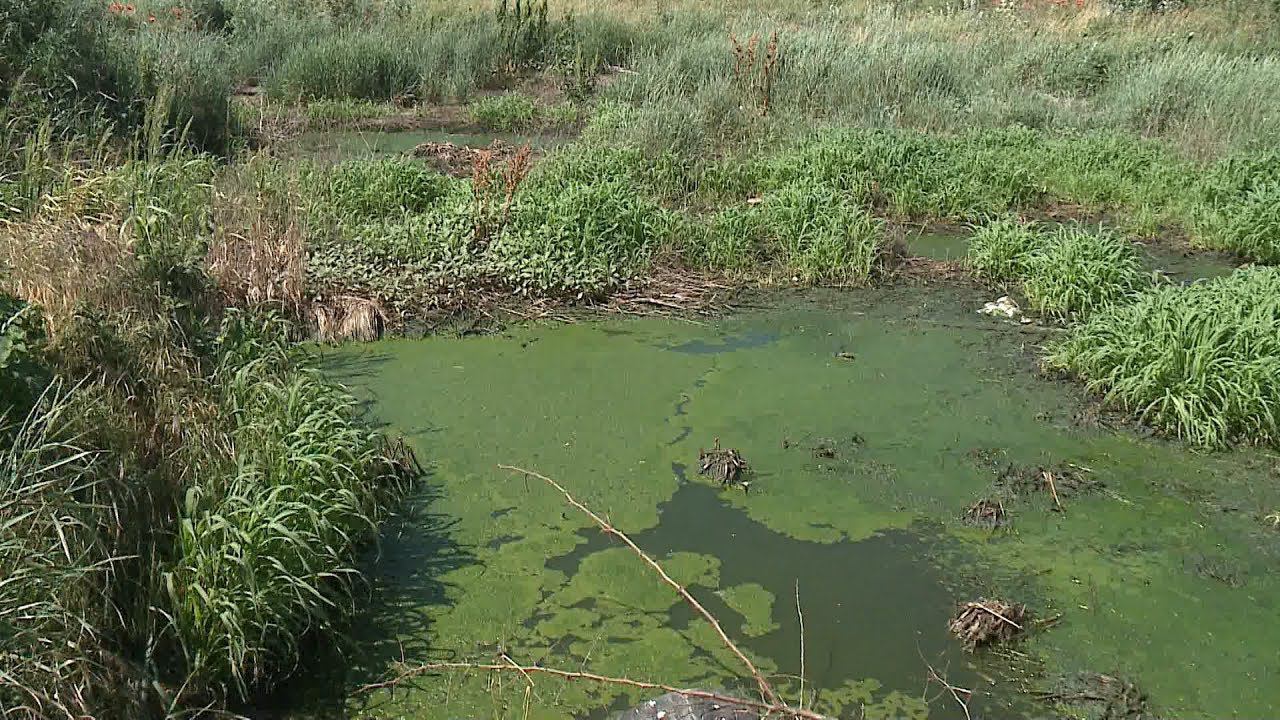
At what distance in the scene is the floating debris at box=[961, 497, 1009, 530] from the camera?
446 cm

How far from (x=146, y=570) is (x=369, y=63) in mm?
10212

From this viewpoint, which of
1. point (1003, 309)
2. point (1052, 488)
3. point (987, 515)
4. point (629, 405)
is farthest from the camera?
point (1003, 309)

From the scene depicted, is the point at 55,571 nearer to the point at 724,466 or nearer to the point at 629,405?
the point at 724,466

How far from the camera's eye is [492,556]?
13.7 ft

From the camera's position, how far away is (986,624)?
370 cm

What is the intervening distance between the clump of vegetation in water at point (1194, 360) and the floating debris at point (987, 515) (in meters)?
1.26

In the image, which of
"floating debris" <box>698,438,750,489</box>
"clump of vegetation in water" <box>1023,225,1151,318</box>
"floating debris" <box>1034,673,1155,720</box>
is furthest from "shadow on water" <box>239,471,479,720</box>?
"clump of vegetation in water" <box>1023,225,1151,318</box>

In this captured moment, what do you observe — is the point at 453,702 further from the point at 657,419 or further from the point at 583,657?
the point at 657,419

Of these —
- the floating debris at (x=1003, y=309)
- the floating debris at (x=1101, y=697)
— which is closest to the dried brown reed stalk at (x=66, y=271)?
the floating debris at (x=1101, y=697)

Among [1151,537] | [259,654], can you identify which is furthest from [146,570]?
[1151,537]

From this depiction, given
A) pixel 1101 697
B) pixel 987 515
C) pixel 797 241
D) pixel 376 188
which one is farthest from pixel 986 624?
pixel 376 188

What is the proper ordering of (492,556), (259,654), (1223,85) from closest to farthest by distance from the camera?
(259,654) → (492,556) → (1223,85)

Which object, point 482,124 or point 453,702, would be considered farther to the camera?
point 482,124

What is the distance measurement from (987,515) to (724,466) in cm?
112
